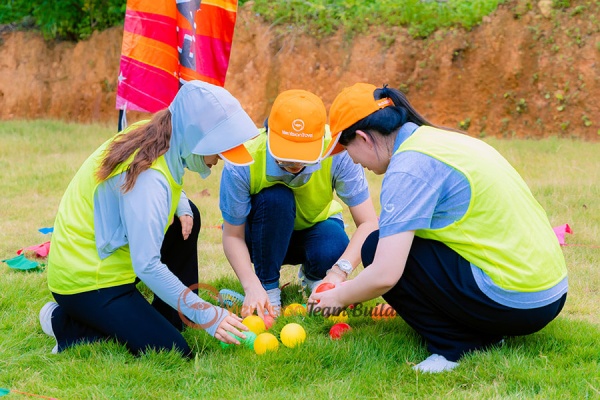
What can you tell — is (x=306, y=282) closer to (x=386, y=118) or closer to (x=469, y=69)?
(x=386, y=118)

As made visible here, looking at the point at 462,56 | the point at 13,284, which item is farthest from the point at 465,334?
the point at 462,56

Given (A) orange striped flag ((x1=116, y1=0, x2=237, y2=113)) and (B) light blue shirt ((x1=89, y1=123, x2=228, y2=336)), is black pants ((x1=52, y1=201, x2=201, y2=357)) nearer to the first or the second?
(B) light blue shirt ((x1=89, y1=123, x2=228, y2=336))

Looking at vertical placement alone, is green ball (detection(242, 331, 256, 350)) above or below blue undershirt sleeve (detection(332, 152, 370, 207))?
below

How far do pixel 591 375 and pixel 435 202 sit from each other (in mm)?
997

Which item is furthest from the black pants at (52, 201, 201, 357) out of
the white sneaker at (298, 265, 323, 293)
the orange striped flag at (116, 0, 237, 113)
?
the orange striped flag at (116, 0, 237, 113)

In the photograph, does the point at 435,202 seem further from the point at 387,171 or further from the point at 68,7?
the point at 68,7

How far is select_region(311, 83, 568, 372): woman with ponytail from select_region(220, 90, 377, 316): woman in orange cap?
49cm

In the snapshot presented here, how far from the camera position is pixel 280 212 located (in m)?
3.87

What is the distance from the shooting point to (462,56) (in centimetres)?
1083

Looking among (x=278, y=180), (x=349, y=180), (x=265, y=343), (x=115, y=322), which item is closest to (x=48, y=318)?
(x=115, y=322)

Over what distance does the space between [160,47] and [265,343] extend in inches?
142

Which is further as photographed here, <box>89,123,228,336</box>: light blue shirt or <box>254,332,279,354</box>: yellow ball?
<box>254,332,279,354</box>: yellow ball

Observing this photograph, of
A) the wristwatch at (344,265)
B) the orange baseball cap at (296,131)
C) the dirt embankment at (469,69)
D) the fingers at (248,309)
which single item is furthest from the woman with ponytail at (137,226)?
the dirt embankment at (469,69)

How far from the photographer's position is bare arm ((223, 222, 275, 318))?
3.83 meters
